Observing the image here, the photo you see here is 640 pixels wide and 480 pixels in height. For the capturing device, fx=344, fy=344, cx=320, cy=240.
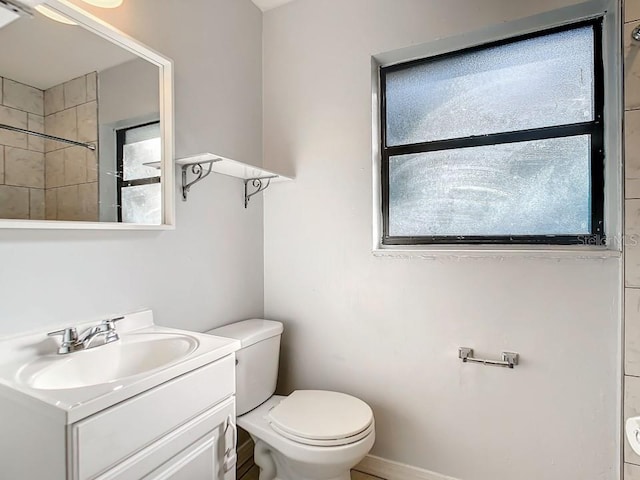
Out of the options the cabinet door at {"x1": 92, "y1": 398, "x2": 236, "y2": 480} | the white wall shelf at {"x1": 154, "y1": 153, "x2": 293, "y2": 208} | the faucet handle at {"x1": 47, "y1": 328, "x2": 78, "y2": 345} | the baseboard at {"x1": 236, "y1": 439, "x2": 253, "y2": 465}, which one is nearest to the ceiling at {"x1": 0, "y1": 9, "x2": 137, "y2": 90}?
the white wall shelf at {"x1": 154, "y1": 153, "x2": 293, "y2": 208}

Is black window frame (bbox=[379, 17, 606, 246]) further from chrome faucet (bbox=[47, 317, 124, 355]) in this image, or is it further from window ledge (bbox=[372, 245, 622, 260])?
chrome faucet (bbox=[47, 317, 124, 355])

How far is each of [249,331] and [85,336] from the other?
2.23 feet

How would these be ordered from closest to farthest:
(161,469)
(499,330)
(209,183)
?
(161,469)
(499,330)
(209,183)

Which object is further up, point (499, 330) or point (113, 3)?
point (113, 3)

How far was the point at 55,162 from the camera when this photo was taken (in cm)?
108

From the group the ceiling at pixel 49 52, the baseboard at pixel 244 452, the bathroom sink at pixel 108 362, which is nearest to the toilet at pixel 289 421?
the baseboard at pixel 244 452

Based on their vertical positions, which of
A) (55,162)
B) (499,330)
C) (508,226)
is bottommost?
(499,330)

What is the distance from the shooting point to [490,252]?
1462 mm

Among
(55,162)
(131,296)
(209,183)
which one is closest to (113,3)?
(55,162)

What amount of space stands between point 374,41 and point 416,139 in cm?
53

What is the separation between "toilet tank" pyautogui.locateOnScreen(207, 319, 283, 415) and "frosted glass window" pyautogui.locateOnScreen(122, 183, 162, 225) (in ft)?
1.93

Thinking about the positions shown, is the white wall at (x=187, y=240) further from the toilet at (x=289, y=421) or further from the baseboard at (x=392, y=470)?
the baseboard at (x=392, y=470)

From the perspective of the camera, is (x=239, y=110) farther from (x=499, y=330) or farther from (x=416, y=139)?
(x=499, y=330)

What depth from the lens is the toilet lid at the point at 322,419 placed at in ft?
4.29
